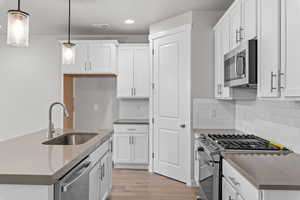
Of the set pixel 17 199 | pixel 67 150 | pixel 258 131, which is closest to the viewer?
pixel 17 199

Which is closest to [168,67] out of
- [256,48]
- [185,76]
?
[185,76]

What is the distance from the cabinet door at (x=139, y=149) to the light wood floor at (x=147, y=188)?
0.36 metres

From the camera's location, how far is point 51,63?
5.46m

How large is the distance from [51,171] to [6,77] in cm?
483

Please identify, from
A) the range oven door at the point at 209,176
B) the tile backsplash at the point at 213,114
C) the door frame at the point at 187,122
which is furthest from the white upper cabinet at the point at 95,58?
the range oven door at the point at 209,176

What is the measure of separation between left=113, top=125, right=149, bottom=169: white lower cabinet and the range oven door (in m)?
1.99

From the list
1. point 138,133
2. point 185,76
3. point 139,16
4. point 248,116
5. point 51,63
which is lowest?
point 138,133

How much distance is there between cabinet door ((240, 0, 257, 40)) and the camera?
2.18 metres

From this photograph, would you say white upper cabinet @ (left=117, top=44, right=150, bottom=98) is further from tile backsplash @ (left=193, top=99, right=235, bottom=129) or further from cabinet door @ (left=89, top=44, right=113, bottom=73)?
tile backsplash @ (left=193, top=99, right=235, bottom=129)

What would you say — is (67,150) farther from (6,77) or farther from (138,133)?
(6,77)

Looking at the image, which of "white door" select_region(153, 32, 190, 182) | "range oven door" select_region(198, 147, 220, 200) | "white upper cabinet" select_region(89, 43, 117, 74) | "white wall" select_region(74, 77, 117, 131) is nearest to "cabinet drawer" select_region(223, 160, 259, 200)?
"range oven door" select_region(198, 147, 220, 200)

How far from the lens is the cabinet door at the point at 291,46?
5.03ft

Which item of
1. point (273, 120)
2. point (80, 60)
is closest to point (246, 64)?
point (273, 120)

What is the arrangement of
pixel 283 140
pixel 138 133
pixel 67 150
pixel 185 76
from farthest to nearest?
pixel 138 133, pixel 185 76, pixel 283 140, pixel 67 150
